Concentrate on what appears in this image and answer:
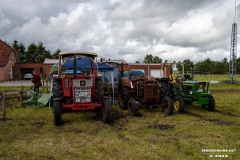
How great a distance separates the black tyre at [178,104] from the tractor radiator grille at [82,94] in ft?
11.7

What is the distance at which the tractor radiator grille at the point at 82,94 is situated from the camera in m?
8.64

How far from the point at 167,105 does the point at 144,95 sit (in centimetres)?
100

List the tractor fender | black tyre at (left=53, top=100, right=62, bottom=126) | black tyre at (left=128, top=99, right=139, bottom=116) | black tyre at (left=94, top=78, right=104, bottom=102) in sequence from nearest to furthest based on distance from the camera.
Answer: black tyre at (left=53, top=100, right=62, bottom=126)
black tyre at (left=94, top=78, right=104, bottom=102)
black tyre at (left=128, top=99, right=139, bottom=116)
the tractor fender

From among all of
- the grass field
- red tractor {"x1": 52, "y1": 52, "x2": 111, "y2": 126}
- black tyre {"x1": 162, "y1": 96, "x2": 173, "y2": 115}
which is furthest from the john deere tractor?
red tractor {"x1": 52, "y1": 52, "x2": 111, "y2": 126}

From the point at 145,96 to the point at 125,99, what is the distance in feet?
3.52

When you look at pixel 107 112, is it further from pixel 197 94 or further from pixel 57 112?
pixel 197 94

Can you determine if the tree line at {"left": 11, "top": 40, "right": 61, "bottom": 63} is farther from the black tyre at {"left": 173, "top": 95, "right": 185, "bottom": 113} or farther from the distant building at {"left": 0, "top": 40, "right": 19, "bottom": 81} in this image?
the black tyre at {"left": 173, "top": 95, "right": 185, "bottom": 113}

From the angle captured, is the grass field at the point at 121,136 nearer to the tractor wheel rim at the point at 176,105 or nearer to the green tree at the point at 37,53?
the tractor wheel rim at the point at 176,105

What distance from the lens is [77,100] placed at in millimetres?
8633

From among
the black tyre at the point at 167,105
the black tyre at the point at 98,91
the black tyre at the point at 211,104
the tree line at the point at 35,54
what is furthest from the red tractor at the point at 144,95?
the tree line at the point at 35,54

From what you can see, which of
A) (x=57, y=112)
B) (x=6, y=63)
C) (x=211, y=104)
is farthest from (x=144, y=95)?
(x=6, y=63)

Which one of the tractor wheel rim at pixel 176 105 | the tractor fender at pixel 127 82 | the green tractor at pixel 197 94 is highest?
the tractor fender at pixel 127 82

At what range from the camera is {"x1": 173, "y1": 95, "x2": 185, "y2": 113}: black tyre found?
10.1 meters

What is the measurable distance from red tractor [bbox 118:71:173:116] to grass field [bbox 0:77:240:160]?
46 centimetres
